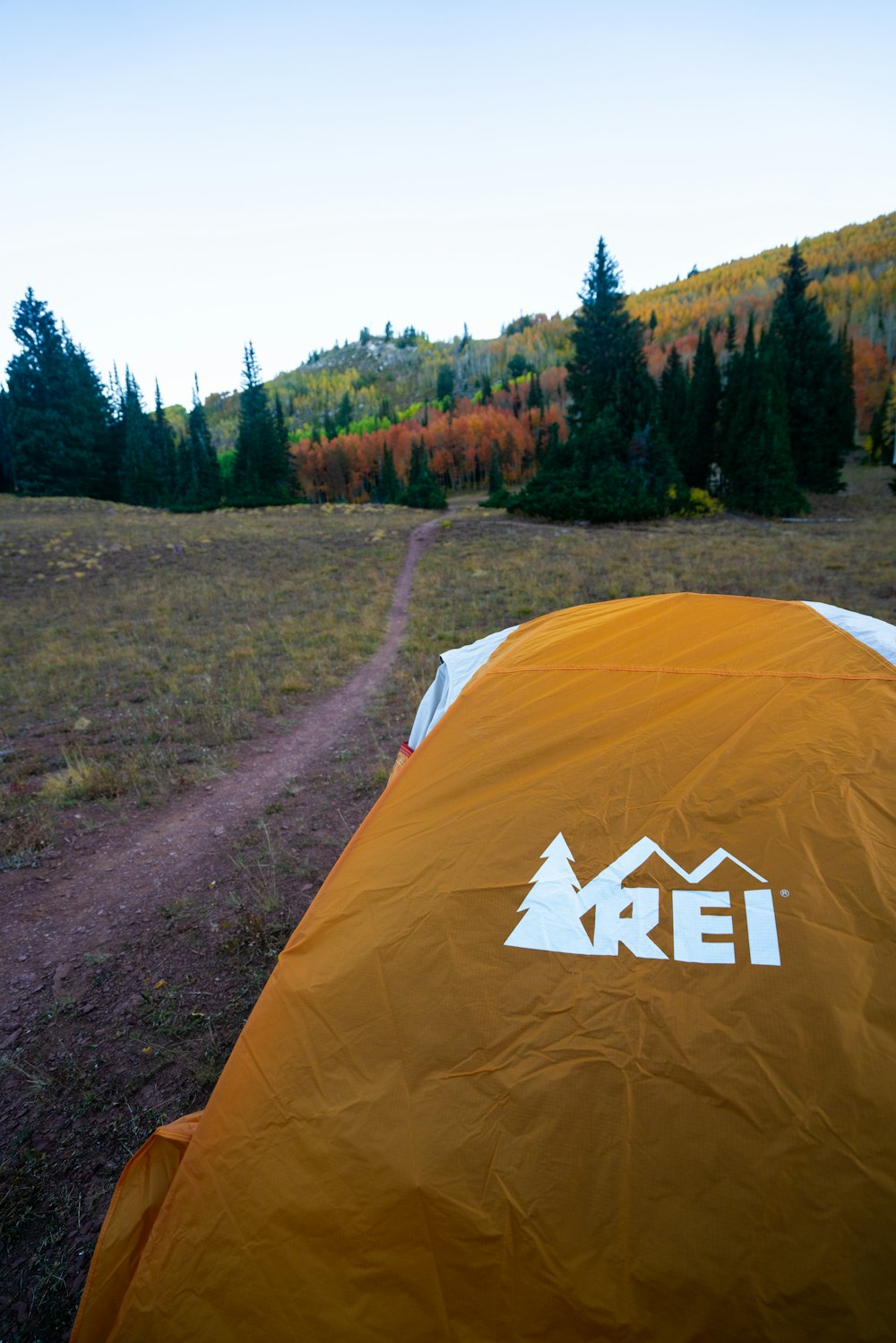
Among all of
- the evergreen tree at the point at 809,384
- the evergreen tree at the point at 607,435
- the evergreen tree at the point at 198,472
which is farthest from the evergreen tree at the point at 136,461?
the evergreen tree at the point at 809,384

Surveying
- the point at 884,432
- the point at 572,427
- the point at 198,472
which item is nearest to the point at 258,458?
the point at 198,472

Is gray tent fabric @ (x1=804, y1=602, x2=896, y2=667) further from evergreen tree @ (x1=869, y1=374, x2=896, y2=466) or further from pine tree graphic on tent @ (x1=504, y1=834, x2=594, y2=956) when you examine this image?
evergreen tree @ (x1=869, y1=374, x2=896, y2=466)

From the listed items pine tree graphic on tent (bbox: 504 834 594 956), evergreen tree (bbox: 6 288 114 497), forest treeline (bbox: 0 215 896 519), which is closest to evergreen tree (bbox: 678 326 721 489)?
forest treeline (bbox: 0 215 896 519)

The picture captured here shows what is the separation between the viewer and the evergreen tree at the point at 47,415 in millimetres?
52625

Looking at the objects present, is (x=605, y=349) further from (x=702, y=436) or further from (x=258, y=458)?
(x=258, y=458)

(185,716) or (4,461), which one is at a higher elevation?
(4,461)

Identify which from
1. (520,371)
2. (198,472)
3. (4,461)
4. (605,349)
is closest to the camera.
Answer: (605,349)

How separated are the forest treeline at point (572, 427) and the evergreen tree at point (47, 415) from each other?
13 centimetres

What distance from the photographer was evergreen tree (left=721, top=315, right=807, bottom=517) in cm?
3516

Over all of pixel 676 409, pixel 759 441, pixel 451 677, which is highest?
pixel 676 409

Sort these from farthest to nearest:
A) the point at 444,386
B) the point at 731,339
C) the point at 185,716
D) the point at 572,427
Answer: the point at 444,386, the point at 731,339, the point at 572,427, the point at 185,716

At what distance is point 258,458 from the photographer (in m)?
60.4

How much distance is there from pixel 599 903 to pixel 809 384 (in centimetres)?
5154

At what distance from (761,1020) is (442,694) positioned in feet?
8.59
